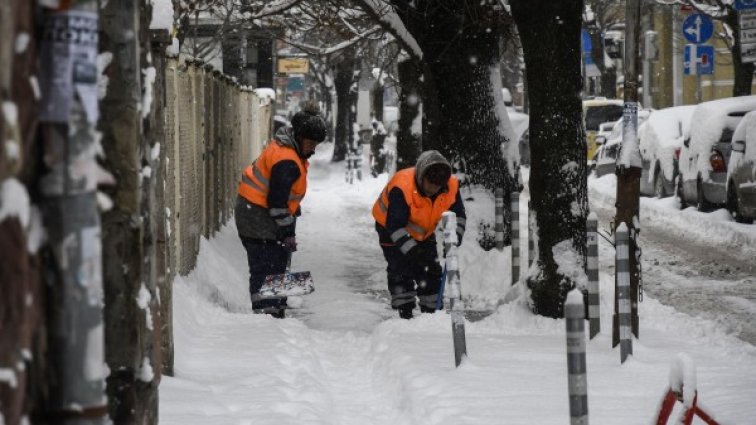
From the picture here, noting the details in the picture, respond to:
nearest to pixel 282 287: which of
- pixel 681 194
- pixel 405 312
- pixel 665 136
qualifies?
pixel 405 312

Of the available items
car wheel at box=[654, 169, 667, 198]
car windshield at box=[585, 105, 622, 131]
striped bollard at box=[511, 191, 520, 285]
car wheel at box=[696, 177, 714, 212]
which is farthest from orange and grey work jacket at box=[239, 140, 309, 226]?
car windshield at box=[585, 105, 622, 131]

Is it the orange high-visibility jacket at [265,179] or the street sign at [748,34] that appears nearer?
the orange high-visibility jacket at [265,179]

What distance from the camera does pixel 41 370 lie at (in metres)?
2.56

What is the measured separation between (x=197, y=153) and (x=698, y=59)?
728 inches

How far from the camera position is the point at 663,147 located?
23297 mm

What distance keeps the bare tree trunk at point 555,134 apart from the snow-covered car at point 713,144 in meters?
9.49

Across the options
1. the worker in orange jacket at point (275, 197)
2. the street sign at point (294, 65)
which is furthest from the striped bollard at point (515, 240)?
the street sign at point (294, 65)

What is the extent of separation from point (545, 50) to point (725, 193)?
997cm

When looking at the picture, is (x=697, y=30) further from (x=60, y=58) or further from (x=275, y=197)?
(x=60, y=58)

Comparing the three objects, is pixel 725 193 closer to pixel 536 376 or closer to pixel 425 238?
pixel 425 238

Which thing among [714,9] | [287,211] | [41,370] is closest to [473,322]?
[287,211]

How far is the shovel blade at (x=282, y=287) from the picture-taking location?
10.5 m

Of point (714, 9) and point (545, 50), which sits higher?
point (714, 9)

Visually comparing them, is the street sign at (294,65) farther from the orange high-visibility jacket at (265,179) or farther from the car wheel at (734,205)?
the orange high-visibility jacket at (265,179)
